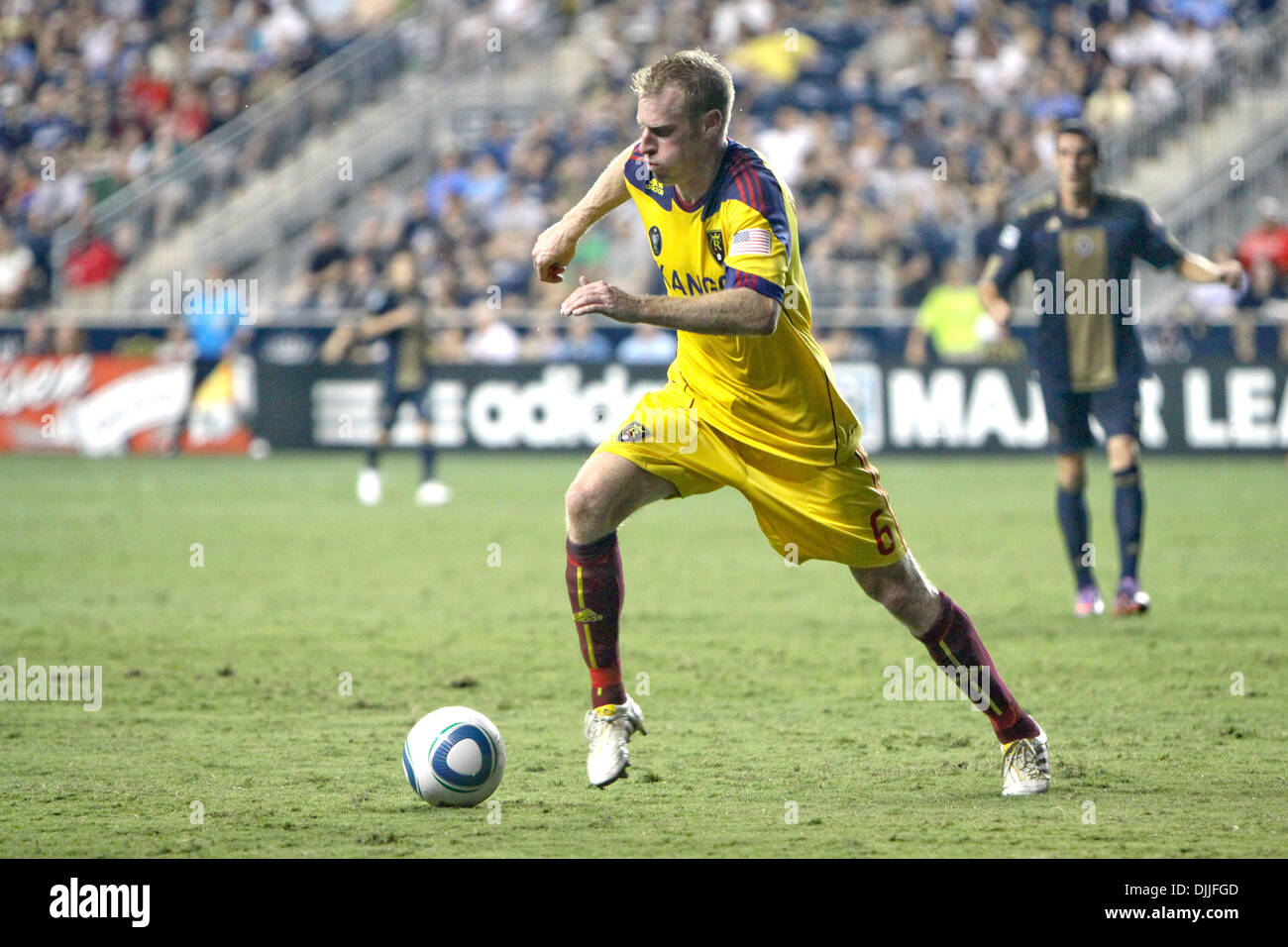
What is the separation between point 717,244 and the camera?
5.52m

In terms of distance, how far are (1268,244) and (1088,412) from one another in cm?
1142

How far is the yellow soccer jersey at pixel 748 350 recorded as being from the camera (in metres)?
5.50

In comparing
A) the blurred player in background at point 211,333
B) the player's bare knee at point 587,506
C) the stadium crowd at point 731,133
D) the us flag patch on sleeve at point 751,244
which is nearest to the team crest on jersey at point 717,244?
the us flag patch on sleeve at point 751,244

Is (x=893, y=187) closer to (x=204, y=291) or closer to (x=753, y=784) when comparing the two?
(x=204, y=291)

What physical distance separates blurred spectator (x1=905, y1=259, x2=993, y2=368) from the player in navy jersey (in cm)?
1051

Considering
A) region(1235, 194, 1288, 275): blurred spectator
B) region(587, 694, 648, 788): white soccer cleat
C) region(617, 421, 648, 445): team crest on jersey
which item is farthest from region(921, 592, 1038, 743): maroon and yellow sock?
Result: region(1235, 194, 1288, 275): blurred spectator

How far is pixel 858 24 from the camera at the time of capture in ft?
82.5

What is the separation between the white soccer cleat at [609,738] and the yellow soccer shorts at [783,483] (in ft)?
2.41

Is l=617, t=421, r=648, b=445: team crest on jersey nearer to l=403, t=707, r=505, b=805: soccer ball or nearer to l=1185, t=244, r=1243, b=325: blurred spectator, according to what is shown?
l=403, t=707, r=505, b=805: soccer ball

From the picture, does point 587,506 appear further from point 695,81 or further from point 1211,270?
point 1211,270

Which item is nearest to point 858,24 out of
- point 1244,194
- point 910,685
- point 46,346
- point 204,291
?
point 1244,194

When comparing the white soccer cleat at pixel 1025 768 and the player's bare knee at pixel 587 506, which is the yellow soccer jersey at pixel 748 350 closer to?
the player's bare knee at pixel 587 506

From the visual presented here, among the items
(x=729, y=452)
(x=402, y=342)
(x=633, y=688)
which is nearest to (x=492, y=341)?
(x=402, y=342)
